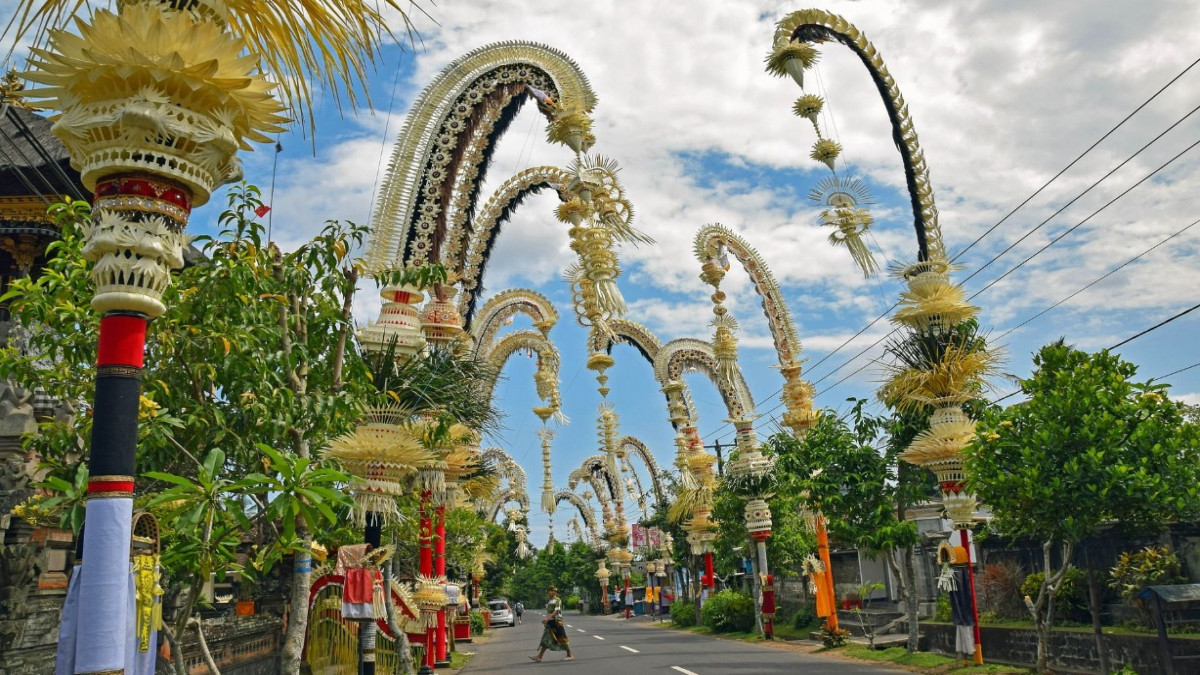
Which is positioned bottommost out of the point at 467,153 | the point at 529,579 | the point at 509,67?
the point at 529,579

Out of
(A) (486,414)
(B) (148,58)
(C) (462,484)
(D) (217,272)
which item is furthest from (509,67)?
(B) (148,58)

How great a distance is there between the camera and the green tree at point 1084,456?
36.6ft

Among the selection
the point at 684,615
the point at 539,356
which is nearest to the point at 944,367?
the point at 539,356

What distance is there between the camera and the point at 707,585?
3394cm

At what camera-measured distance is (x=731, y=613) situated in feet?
95.0

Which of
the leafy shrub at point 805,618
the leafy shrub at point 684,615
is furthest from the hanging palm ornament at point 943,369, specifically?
the leafy shrub at point 684,615

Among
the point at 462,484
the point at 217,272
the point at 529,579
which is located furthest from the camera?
the point at 529,579

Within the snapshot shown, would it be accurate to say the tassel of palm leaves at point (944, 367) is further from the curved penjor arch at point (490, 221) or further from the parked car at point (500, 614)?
the parked car at point (500, 614)

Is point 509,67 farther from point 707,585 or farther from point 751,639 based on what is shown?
point 707,585

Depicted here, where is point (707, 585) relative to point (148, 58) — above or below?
below

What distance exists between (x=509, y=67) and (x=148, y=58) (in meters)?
9.93

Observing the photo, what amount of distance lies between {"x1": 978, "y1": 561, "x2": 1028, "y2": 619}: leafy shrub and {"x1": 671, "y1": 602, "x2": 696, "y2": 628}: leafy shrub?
1944 centimetres

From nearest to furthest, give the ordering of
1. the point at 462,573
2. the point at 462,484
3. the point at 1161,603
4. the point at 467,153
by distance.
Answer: the point at 1161,603 → the point at 467,153 → the point at 462,484 → the point at 462,573

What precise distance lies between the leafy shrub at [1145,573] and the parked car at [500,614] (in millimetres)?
43655
